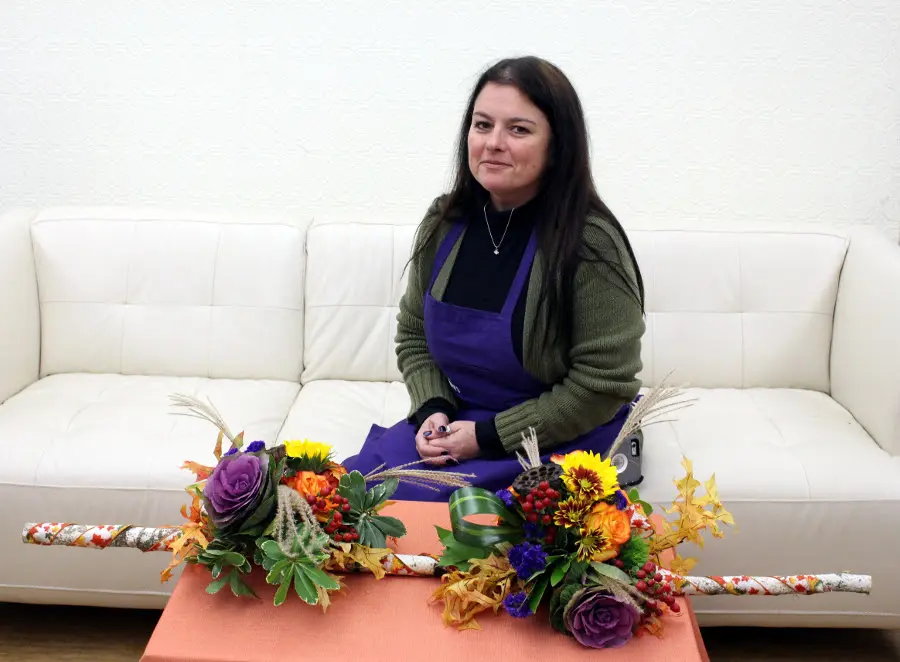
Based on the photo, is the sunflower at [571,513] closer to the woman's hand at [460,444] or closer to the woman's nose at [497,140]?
the woman's hand at [460,444]

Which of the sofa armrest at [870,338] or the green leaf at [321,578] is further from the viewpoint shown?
the sofa armrest at [870,338]

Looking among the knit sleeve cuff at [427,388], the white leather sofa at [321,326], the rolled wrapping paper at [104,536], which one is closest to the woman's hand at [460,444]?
the knit sleeve cuff at [427,388]

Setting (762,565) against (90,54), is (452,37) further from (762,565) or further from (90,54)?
(762,565)

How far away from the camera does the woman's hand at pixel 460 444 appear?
171 centimetres

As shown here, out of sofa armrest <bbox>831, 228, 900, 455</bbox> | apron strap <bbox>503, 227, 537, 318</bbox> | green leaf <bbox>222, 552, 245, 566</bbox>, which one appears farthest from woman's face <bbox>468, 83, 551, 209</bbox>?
sofa armrest <bbox>831, 228, 900, 455</bbox>

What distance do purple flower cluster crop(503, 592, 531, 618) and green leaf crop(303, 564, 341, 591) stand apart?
24 cm

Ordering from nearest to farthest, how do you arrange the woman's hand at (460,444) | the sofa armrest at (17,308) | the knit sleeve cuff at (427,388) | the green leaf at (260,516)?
the green leaf at (260,516) < the woman's hand at (460,444) < the knit sleeve cuff at (427,388) < the sofa armrest at (17,308)

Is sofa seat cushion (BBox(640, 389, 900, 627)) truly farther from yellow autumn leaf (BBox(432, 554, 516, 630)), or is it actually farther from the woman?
yellow autumn leaf (BBox(432, 554, 516, 630))

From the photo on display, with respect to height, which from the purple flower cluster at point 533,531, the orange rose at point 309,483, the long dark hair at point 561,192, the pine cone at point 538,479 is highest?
the long dark hair at point 561,192

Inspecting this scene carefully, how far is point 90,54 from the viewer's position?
8.59 ft

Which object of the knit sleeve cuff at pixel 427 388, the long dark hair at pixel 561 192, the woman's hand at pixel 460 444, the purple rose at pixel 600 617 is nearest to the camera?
the purple rose at pixel 600 617

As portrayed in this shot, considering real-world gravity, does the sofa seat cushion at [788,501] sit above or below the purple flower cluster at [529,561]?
below

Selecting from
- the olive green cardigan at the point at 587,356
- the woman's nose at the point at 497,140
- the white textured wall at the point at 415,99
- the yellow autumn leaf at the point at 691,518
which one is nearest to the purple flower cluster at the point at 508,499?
the yellow autumn leaf at the point at 691,518

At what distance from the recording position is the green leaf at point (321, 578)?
3.96 ft
